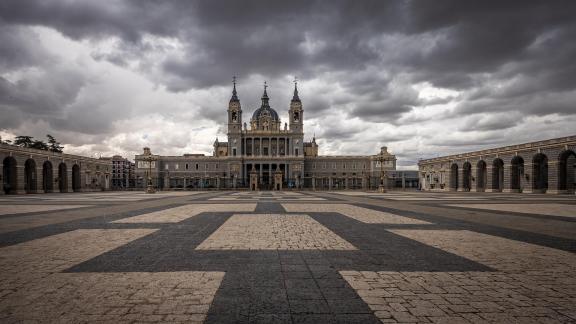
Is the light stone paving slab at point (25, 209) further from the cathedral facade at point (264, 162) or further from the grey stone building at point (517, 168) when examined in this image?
the cathedral facade at point (264, 162)

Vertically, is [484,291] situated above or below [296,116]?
below

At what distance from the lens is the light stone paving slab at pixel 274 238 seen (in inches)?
310

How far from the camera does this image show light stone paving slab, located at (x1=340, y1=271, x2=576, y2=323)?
3.97 metres

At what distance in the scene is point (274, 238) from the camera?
896cm

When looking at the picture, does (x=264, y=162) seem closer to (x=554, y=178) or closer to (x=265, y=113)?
(x=265, y=113)

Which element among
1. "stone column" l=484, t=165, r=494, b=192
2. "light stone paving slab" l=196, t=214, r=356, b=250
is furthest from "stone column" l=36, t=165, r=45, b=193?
"stone column" l=484, t=165, r=494, b=192

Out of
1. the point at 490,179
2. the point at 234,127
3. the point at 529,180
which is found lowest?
the point at 490,179

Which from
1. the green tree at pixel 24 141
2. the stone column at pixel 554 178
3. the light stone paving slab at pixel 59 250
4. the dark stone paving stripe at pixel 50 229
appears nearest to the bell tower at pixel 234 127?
the green tree at pixel 24 141

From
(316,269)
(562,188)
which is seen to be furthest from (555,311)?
(562,188)

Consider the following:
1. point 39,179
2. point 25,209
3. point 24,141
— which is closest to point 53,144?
point 24,141

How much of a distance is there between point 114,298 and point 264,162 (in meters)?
95.3

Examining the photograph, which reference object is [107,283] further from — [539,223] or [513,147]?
[513,147]

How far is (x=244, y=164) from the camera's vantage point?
329ft

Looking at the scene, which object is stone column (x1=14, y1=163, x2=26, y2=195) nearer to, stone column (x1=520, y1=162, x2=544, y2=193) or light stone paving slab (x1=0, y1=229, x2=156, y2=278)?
light stone paving slab (x1=0, y1=229, x2=156, y2=278)
